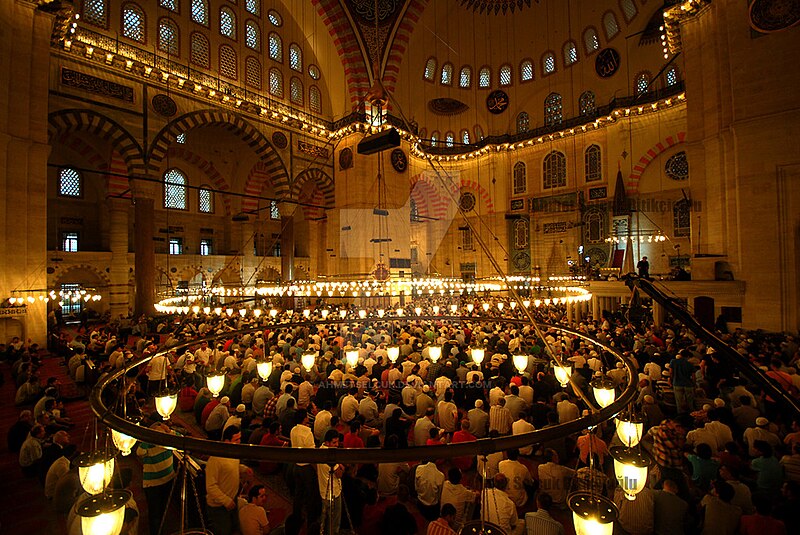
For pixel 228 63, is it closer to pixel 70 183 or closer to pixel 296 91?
pixel 296 91

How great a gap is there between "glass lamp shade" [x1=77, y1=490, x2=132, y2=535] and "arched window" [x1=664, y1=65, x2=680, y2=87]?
20531 millimetres

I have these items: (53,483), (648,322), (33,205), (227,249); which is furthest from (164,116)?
(648,322)

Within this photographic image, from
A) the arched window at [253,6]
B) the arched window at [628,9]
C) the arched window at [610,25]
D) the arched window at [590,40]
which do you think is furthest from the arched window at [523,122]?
the arched window at [253,6]

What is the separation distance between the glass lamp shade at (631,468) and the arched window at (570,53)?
69.8 ft

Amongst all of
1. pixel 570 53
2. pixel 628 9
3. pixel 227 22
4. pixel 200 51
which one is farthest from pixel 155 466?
pixel 570 53

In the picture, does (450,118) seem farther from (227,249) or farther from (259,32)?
(227,249)

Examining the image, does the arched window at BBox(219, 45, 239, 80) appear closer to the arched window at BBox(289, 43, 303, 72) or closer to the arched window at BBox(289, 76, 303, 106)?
the arched window at BBox(289, 76, 303, 106)

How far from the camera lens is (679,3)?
31.9ft

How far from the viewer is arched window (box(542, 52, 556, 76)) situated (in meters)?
19.8

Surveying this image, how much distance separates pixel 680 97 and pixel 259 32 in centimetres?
1656

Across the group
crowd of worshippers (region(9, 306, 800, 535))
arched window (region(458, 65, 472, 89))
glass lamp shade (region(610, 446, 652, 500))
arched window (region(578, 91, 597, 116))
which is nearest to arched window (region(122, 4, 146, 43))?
crowd of worshippers (region(9, 306, 800, 535))

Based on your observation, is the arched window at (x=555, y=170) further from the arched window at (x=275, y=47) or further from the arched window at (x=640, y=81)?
the arched window at (x=275, y=47)

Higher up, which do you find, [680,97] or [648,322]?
[680,97]

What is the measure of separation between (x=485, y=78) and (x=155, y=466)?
22.6 metres
